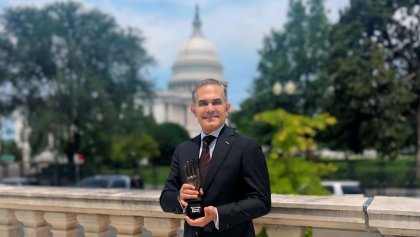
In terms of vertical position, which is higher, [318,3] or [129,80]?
[318,3]

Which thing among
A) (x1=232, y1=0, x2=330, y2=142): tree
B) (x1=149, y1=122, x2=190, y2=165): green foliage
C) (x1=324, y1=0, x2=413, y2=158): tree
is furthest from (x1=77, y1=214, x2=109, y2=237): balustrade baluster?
(x1=149, y1=122, x2=190, y2=165): green foliage

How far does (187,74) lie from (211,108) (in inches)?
4954

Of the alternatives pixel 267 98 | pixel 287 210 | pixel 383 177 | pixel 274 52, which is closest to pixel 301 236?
pixel 287 210

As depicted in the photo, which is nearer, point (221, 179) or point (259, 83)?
point (221, 179)

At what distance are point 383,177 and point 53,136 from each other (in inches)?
851

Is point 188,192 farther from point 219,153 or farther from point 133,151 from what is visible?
point 133,151

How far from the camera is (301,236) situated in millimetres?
3615

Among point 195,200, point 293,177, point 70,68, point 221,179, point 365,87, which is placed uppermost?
point 70,68

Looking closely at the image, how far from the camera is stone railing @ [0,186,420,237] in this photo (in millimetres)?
3115

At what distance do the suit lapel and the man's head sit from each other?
92mm

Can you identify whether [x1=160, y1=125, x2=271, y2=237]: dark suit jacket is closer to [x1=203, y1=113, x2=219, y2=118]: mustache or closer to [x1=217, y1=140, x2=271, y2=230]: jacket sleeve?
[x1=217, y1=140, x2=271, y2=230]: jacket sleeve

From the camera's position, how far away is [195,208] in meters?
2.75

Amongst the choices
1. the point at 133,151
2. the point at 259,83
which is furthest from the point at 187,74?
the point at 259,83

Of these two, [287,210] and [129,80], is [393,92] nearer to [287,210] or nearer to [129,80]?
[129,80]
